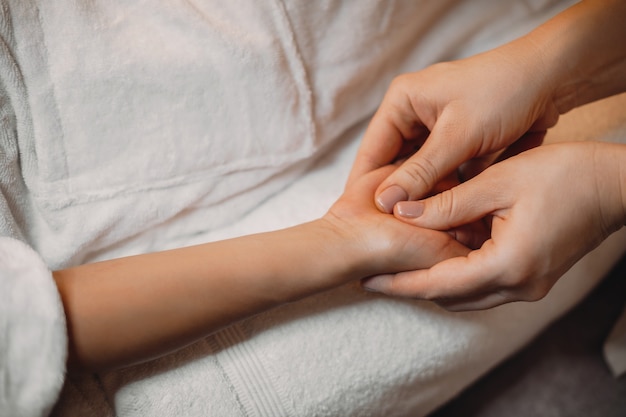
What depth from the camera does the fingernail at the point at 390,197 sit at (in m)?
0.65

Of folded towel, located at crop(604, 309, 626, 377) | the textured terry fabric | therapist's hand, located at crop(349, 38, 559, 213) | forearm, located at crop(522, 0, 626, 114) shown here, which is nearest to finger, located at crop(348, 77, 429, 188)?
therapist's hand, located at crop(349, 38, 559, 213)

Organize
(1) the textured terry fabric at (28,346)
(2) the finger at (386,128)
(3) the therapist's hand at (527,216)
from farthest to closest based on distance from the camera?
(2) the finger at (386,128) → (3) the therapist's hand at (527,216) → (1) the textured terry fabric at (28,346)

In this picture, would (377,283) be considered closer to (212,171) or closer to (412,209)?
(412,209)

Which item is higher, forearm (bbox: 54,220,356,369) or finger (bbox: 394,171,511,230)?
finger (bbox: 394,171,511,230)

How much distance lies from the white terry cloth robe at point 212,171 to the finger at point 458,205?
14cm

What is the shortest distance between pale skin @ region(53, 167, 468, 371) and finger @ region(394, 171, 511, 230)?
17mm

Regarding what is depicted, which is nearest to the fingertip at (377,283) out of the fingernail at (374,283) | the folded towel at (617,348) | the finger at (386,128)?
the fingernail at (374,283)

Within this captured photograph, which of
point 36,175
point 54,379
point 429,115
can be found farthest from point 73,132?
point 429,115

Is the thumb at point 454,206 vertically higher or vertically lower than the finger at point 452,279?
higher

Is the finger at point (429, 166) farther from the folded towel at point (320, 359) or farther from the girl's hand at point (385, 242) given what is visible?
the folded towel at point (320, 359)

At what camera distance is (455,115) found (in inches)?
26.5

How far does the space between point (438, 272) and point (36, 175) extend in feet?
1.77

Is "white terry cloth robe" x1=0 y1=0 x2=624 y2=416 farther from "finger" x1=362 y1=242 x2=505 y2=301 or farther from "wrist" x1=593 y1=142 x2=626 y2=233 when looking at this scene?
"wrist" x1=593 y1=142 x2=626 y2=233

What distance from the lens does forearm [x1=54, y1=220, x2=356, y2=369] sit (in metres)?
0.53
